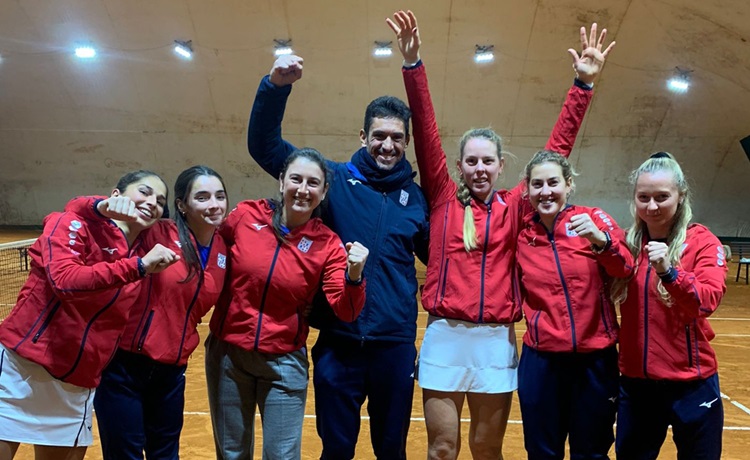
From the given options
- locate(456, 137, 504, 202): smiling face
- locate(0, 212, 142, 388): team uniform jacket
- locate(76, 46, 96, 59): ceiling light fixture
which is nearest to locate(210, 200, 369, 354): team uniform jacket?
locate(0, 212, 142, 388): team uniform jacket

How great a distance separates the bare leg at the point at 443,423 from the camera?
3.21 m

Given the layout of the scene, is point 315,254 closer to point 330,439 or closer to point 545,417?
Result: point 330,439

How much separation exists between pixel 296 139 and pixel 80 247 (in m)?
17.0

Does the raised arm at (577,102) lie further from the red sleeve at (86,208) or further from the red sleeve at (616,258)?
the red sleeve at (86,208)

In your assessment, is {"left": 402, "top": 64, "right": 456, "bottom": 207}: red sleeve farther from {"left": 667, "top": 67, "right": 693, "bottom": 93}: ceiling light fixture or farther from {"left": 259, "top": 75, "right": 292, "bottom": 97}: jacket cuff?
{"left": 667, "top": 67, "right": 693, "bottom": 93}: ceiling light fixture

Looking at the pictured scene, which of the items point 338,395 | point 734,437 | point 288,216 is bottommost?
point 734,437

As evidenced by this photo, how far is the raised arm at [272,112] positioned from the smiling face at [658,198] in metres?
2.01

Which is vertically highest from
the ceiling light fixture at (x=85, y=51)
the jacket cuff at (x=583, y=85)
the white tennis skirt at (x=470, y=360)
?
the ceiling light fixture at (x=85, y=51)

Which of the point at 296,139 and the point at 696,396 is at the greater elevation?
the point at 296,139

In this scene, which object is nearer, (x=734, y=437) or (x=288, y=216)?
(x=288, y=216)

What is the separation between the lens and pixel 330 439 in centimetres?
315

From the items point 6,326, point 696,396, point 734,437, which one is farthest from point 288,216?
point 734,437

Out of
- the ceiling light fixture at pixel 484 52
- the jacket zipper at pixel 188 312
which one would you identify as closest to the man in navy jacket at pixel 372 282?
the jacket zipper at pixel 188 312

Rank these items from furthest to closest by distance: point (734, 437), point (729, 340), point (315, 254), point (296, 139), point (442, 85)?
1. point (296, 139)
2. point (442, 85)
3. point (729, 340)
4. point (734, 437)
5. point (315, 254)
